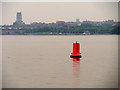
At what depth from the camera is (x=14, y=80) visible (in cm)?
702

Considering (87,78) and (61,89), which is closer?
(61,89)

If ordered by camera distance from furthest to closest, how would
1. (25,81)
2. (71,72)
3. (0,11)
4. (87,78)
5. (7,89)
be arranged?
(71,72) → (87,78) → (25,81) → (0,11) → (7,89)

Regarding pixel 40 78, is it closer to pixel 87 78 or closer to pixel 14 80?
pixel 14 80

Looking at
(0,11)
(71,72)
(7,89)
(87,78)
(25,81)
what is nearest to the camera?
(7,89)

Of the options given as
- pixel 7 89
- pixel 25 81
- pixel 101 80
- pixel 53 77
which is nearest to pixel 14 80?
pixel 25 81

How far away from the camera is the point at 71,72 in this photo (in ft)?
26.7

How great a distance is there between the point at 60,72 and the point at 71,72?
30 cm

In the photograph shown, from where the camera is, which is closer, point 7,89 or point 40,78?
point 7,89

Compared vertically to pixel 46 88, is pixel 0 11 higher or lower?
higher

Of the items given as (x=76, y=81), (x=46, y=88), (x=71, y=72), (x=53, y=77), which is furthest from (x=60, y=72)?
(x=46, y=88)

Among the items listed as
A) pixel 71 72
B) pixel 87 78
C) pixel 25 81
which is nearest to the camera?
pixel 25 81

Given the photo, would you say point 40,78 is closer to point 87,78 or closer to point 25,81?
point 25,81

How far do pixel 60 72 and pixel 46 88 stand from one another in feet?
7.60

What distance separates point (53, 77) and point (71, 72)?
88 centimetres
